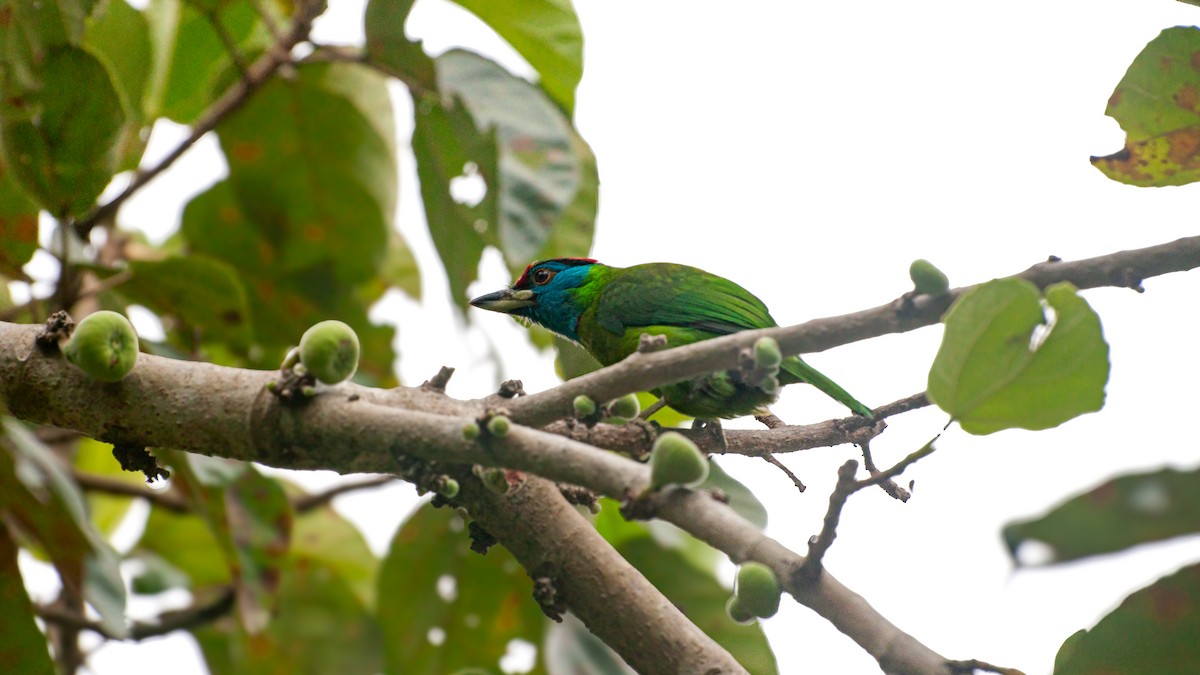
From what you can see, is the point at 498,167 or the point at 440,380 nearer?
the point at 440,380

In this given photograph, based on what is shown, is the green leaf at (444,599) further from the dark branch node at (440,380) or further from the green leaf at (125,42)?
the dark branch node at (440,380)

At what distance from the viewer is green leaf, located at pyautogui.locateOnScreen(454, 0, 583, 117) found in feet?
10.9

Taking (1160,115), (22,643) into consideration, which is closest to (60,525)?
(22,643)

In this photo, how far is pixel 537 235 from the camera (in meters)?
2.96

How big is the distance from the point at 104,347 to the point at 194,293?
5.42 feet

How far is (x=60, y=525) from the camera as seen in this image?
2732 mm

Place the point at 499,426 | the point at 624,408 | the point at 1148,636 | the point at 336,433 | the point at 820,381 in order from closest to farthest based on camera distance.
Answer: the point at 1148,636 < the point at 499,426 < the point at 336,433 < the point at 624,408 < the point at 820,381

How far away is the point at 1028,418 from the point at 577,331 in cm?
216

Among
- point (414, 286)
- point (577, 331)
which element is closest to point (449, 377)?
point (577, 331)

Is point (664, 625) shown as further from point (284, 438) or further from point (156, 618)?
point (156, 618)

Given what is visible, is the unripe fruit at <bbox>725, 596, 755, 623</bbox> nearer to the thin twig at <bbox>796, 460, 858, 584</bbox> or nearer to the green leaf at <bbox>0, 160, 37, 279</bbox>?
the thin twig at <bbox>796, 460, 858, 584</bbox>

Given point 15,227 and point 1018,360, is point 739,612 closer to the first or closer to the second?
point 1018,360

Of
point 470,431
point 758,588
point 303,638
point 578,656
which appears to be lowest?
point 303,638

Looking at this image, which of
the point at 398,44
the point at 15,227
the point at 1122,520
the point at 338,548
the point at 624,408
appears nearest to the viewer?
the point at 1122,520
